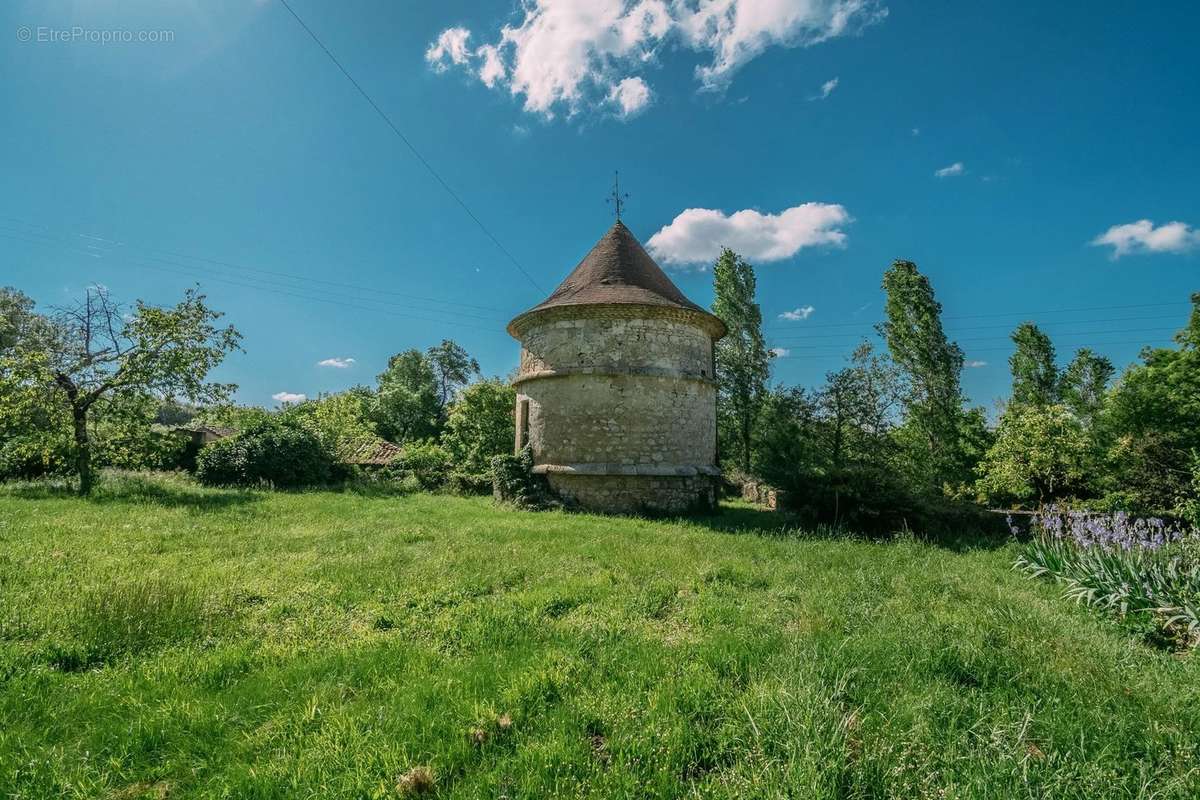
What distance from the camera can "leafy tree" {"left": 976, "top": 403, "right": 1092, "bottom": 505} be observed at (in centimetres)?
1386

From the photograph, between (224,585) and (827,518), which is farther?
(827,518)

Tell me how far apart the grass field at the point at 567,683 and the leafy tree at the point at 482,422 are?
1573 centimetres

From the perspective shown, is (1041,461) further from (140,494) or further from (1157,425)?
(140,494)

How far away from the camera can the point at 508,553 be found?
8.18 metres

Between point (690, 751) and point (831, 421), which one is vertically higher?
point (831, 421)

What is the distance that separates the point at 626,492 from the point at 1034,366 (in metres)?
31.8

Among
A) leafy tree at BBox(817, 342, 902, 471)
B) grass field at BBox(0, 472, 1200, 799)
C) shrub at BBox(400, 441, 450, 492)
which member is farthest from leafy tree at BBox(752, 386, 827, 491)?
grass field at BBox(0, 472, 1200, 799)

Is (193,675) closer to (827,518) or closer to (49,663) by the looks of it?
(49,663)

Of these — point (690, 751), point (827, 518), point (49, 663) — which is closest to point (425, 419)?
point (827, 518)

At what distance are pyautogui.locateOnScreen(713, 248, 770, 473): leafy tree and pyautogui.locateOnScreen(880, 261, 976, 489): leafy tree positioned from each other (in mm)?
6156

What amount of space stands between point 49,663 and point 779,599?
6.67 m

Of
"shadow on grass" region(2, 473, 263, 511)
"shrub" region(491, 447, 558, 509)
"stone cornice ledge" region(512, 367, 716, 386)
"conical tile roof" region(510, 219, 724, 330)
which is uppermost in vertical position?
"conical tile roof" region(510, 219, 724, 330)

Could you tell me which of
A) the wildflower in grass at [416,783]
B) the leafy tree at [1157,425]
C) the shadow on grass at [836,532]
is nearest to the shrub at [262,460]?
the shadow on grass at [836,532]

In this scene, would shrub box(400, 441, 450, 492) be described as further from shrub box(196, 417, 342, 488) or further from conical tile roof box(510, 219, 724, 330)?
conical tile roof box(510, 219, 724, 330)
